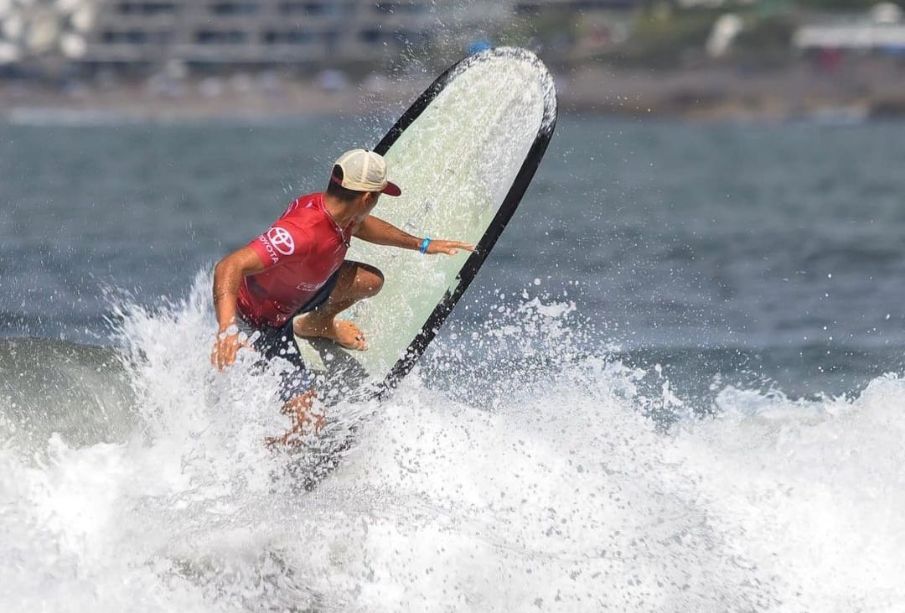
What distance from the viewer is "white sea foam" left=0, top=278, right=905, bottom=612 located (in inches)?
251

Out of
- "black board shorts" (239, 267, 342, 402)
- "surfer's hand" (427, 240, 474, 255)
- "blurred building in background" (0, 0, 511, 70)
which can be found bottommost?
"blurred building in background" (0, 0, 511, 70)

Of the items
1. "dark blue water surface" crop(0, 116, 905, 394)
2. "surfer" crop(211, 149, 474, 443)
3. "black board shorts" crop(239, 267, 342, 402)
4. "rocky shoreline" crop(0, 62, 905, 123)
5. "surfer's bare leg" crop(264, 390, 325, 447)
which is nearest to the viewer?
"surfer" crop(211, 149, 474, 443)

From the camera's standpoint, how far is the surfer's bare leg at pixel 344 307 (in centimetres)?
749

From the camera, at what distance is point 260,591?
638 cm

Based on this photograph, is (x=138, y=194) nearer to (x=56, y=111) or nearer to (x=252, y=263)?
(x=252, y=263)

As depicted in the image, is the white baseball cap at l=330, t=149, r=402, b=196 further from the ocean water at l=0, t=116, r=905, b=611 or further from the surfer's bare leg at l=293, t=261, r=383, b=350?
the ocean water at l=0, t=116, r=905, b=611

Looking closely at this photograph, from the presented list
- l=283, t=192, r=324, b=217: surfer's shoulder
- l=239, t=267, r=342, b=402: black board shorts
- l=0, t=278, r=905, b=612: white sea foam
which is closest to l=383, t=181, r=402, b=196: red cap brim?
l=283, t=192, r=324, b=217: surfer's shoulder

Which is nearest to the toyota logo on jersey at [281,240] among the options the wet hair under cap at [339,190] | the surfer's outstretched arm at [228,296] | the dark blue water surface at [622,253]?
the surfer's outstretched arm at [228,296]

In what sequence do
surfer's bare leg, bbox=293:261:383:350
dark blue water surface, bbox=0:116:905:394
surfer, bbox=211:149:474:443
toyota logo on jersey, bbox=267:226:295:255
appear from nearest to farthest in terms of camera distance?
surfer, bbox=211:149:474:443 → toyota logo on jersey, bbox=267:226:295:255 → surfer's bare leg, bbox=293:261:383:350 → dark blue water surface, bbox=0:116:905:394

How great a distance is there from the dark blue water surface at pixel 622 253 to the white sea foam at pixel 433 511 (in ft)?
7.70

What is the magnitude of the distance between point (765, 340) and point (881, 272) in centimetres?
462

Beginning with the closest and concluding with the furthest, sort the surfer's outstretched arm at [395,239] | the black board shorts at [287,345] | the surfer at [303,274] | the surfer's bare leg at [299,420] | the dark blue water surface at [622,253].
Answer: the surfer at [303,274] → the surfer's bare leg at [299,420] → the black board shorts at [287,345] → the surfer's outstretched arm at [395,239] → the dark blue water surface at [622,253]

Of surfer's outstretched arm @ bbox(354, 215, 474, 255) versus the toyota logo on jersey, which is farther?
surfer's outstretched arm @ bbox(354, 215, 474, 255)

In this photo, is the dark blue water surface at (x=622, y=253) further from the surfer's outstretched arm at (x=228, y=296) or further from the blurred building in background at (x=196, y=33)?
the blurred building in background at (x=196, y=33)
